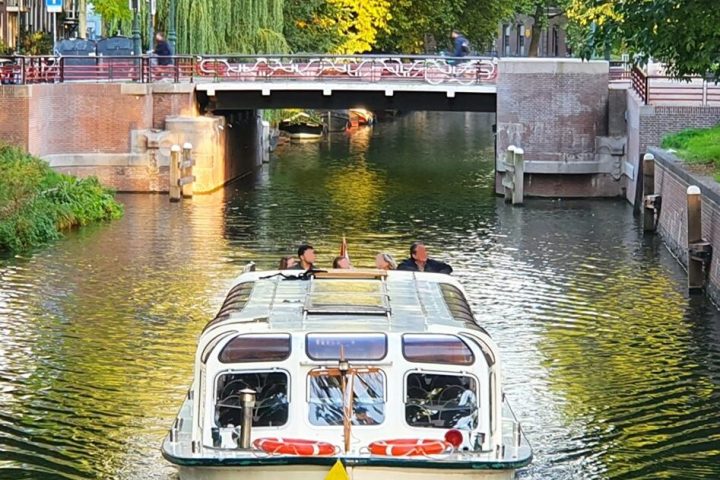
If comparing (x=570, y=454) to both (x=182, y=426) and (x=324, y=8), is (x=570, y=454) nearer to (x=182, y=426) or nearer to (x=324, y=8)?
(x=182, y=426)

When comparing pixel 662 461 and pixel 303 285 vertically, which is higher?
pixel 303 285

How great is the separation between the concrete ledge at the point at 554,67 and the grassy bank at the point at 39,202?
490 inches

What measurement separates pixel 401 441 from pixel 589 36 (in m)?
14.4

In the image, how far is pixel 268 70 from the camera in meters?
49.8

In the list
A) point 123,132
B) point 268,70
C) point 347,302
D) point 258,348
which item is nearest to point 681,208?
point 268,70

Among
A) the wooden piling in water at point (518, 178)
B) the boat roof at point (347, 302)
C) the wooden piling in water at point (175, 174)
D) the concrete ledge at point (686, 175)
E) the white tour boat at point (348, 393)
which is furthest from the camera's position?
the wooden piling in water at point (175, 174)

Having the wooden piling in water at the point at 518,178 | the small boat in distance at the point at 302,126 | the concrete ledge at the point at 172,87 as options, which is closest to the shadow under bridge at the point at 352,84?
the concrete ledge at the point at 172,87

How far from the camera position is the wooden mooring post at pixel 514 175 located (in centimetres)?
4553

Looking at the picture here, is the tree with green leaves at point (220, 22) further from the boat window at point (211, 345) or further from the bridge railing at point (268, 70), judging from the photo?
the boat window at point (211, 345)

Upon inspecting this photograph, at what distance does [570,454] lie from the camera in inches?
731

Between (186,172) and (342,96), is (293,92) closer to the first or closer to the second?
(342,96)

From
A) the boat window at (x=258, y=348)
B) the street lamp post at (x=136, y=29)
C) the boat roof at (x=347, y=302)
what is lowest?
the boat window at (x=258, y=348)

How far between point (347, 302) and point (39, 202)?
22659 mm

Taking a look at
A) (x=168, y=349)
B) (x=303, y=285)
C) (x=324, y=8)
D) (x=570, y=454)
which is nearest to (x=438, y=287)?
(x=303, y=285)
